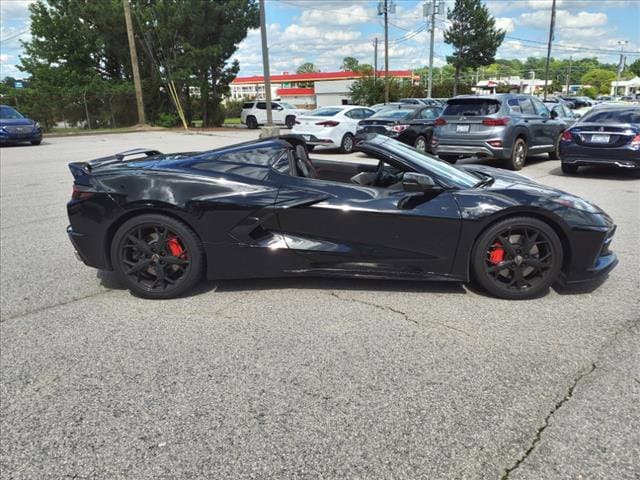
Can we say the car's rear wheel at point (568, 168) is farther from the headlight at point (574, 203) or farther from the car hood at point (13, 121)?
the car hood at point (13, 121)

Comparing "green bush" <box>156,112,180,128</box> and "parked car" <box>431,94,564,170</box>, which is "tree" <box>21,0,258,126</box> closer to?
"green bush" <box>156,112,180,128</box>

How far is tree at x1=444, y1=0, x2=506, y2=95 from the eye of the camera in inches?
2063

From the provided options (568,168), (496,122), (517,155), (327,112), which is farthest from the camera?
(327,112)

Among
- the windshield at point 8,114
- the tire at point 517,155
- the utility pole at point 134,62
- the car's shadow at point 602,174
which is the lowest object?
the car's shadow at point 602,174

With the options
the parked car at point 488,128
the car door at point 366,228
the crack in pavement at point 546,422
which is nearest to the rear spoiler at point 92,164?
the car door at point 366,228

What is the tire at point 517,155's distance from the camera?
427 inches

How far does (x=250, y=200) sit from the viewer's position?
3.84 meters

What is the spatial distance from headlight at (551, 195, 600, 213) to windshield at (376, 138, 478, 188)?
0.64 meters

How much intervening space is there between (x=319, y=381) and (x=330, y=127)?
12441 millimetres

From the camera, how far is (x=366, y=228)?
378 cm

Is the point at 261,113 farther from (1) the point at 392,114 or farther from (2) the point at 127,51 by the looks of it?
(1) the point at 392,114

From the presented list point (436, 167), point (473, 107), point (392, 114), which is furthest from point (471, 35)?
point (436, 167)

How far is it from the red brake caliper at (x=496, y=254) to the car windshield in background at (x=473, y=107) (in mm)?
7557

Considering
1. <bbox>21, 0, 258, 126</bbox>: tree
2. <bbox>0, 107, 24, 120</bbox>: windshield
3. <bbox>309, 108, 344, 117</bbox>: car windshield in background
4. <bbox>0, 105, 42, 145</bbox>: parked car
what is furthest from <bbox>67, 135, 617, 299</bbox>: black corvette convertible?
<bbox>21, 0, 258, 126</bbox>: tree
